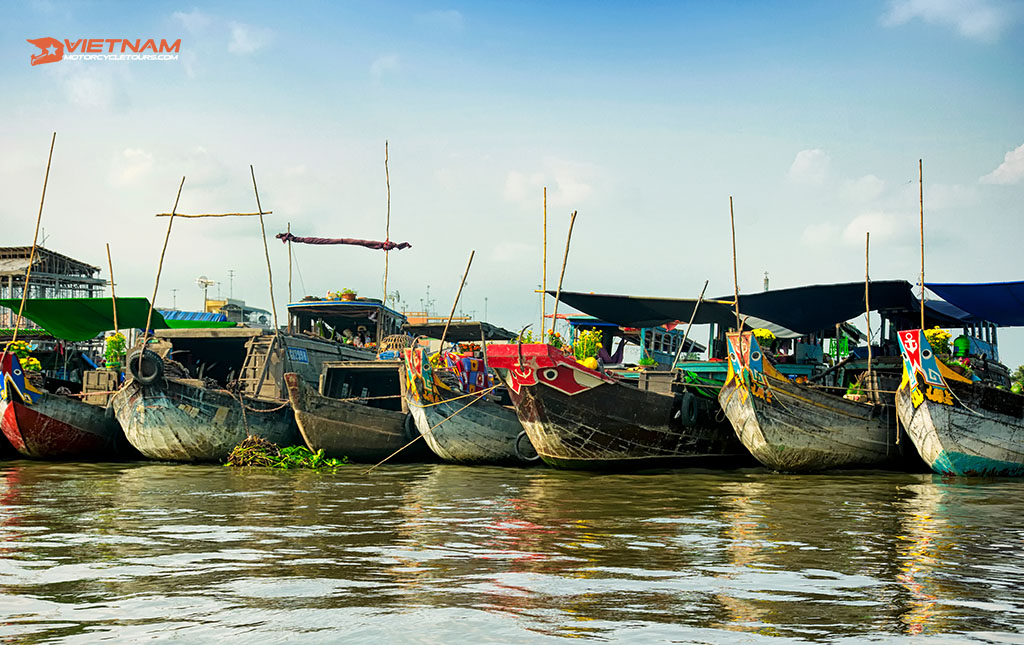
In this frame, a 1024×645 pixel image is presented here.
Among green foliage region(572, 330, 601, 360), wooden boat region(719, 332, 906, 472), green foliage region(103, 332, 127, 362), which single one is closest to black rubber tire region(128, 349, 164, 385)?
green foliage region(103, 332, 127, 362)

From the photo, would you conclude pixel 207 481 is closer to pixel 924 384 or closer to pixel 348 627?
pixel 348 627

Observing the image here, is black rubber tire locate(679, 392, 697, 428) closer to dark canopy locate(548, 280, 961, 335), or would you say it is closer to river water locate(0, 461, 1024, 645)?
river water locate(0, 461, 1024, 645)

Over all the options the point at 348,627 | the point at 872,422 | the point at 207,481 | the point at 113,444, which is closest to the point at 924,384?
the point at 872,422

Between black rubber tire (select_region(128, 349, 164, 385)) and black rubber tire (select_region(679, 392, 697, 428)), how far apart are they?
920 centimetres

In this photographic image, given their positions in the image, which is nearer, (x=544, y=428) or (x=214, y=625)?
(x=214, y=625)

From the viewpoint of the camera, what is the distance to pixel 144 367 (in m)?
15.6

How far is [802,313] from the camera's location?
18.4 m

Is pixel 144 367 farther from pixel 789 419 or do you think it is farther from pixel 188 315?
pixel 188 315

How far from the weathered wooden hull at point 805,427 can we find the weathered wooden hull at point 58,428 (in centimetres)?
1181

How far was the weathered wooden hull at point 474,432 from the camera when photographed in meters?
15.9

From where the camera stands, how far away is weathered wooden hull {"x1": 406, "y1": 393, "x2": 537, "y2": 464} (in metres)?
15.9

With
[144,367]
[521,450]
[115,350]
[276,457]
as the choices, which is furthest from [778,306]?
[115,350]

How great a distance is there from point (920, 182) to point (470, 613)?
1410 cm

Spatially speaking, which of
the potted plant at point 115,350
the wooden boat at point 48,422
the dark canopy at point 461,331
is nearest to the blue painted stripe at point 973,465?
the dark canopy at point 461,331
